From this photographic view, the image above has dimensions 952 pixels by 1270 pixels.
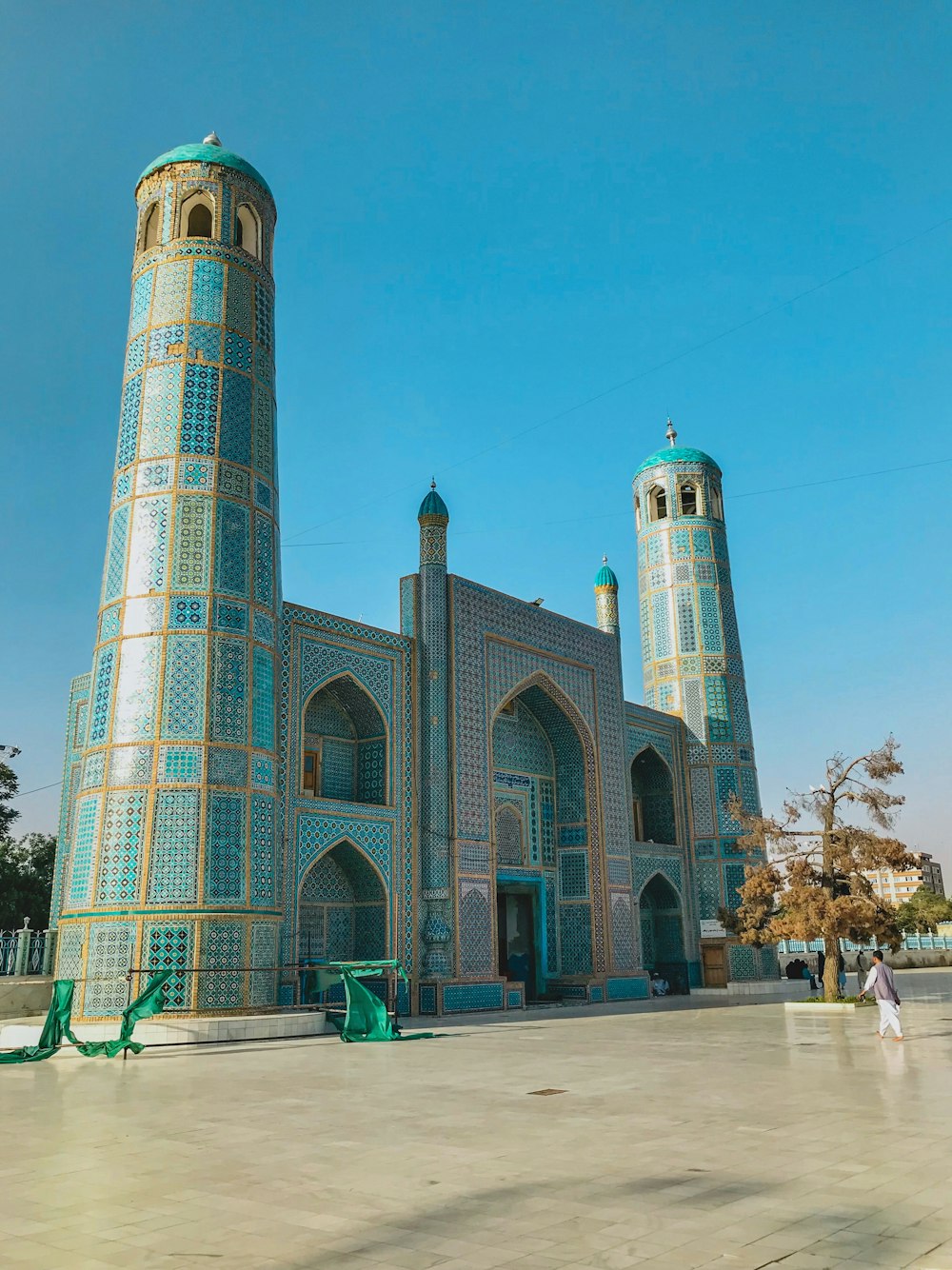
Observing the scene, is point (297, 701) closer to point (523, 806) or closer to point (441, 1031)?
point (441, 1031)

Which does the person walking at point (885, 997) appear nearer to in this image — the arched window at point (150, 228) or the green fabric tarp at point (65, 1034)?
the green fabric tarp at point (65, 1034)

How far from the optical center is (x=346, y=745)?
1847 centimetres

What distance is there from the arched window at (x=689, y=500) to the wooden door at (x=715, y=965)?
10.6m

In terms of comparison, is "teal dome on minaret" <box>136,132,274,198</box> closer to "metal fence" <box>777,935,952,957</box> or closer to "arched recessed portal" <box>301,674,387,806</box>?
"arched recessed portal" <box>301,674,387,806</box>

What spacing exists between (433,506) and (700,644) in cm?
931

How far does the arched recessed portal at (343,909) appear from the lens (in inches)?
674

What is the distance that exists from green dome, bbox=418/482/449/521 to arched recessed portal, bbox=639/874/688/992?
1004cm

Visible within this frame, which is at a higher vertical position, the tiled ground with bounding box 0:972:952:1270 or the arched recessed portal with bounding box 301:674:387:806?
the arched recessed portal with bounding box 301:674:387:806

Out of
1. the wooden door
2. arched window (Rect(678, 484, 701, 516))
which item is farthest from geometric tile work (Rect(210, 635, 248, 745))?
arched window (Rect(678, 484, 701, 516))

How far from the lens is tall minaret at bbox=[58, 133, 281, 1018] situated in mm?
13125

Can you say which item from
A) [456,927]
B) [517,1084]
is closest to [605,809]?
[456,927]

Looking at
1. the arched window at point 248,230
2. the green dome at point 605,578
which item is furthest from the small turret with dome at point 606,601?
the arched window at point 248,230

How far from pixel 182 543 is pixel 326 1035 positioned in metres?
6.64

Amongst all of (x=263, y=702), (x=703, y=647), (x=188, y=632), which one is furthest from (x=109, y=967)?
(x=703, y=647)
